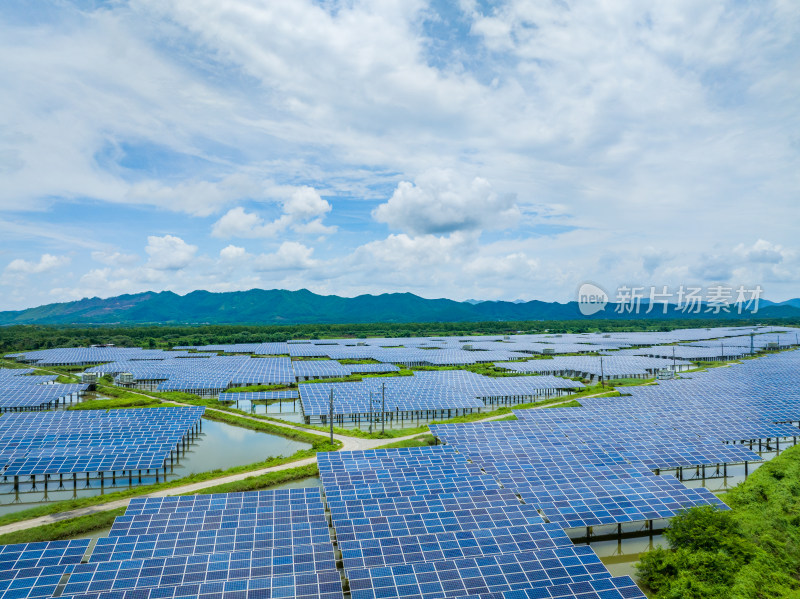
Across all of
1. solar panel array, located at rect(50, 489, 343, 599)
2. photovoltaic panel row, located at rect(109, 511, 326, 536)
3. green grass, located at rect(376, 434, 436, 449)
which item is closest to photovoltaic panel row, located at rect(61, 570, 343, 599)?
solar panel array, located at rect(50, 489, 343, 599)

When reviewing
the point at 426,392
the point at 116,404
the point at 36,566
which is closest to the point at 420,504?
the point at 36,566

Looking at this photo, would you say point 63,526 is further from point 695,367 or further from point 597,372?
point 695,367

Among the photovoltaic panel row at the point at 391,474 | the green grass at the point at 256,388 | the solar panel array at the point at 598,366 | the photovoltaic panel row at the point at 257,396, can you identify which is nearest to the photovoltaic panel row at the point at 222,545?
the photovoltaic panel row at the point at 391,474

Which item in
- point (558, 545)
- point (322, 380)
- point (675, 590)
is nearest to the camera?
point (675, 590)

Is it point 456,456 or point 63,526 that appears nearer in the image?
point 63,526

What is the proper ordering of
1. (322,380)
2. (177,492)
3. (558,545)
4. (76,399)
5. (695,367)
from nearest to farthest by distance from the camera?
(558,545)
(177,492)
(76,399)
(322,380)
(695,367)

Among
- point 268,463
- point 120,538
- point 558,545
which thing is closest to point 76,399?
point 268,463

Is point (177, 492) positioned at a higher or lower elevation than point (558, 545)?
lower
